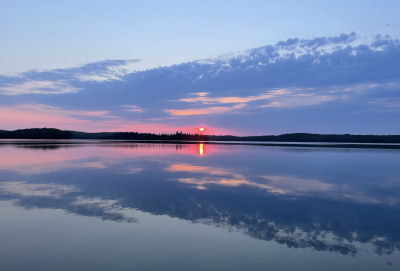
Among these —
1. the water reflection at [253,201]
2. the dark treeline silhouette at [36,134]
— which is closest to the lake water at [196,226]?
the water reflection at [253,201]

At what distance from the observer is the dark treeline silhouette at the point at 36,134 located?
13975 centimetres

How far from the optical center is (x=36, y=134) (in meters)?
141

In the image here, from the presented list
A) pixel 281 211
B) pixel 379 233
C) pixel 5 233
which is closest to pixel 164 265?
pixel 5 233

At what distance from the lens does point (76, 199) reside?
38.1ft

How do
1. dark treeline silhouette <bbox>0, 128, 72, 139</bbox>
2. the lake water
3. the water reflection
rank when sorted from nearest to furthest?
the lake water, the water reflection, dark treeline silhouette <bbox>0, 128, 72, 139</bbox>

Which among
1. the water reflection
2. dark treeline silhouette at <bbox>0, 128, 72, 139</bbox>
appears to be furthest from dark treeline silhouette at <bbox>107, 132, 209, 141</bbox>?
the water reflection

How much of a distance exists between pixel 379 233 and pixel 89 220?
9081 mm

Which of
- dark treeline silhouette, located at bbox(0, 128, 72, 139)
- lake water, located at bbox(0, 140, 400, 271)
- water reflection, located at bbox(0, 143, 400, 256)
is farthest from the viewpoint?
dark treeline silhouette, located at bbox(0, 128, 72, 139)

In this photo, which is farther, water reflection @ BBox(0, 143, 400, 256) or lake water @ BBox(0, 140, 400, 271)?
water reflection @ BBox(0, 143, 400, 256)

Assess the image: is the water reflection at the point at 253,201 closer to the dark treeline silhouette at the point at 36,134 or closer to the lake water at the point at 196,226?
the lake water at the point at 196,226

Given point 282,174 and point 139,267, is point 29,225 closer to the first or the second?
point 139,267

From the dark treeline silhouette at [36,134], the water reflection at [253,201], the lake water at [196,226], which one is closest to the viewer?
the lake water at [196,226]

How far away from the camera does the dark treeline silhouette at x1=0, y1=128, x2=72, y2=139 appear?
458ft

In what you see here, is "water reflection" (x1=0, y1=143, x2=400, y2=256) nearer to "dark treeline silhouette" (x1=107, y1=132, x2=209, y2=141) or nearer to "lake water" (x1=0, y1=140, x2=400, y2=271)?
"lake water" (x1=0, y1=140, x2=400, y2=271)
